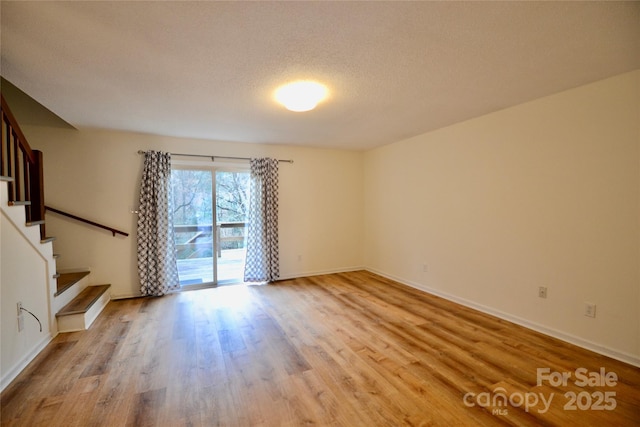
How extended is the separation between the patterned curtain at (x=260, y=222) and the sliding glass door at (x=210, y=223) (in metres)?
0.19

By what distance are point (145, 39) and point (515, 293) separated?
390 centimetres

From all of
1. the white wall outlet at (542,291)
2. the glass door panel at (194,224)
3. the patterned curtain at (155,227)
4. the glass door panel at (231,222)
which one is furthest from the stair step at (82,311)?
the white wall outlet at (542,291)

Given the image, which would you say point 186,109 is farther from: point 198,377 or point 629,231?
point 629,231

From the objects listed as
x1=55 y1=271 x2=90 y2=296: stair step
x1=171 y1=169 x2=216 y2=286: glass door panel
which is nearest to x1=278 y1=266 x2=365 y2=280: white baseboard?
x1=171 y1=169 x2=216 y2=286: glass door panel

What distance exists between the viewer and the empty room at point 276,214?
1.63 meters

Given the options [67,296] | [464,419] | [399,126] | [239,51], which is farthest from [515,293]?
[67,296]

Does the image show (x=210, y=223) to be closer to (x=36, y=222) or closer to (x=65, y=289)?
(x=65, y=289)

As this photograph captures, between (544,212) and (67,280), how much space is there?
5252 millimetres

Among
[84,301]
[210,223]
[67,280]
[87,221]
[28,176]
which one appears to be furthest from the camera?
[210,223]

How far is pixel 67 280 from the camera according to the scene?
323cm

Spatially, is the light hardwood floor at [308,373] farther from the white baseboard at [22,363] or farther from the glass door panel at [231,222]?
the glass door panel at [231,222]

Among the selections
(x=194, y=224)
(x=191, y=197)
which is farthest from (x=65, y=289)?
(x=191, y=197)

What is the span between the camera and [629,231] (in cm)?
216

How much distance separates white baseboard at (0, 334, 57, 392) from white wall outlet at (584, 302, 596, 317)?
14.9 ft
